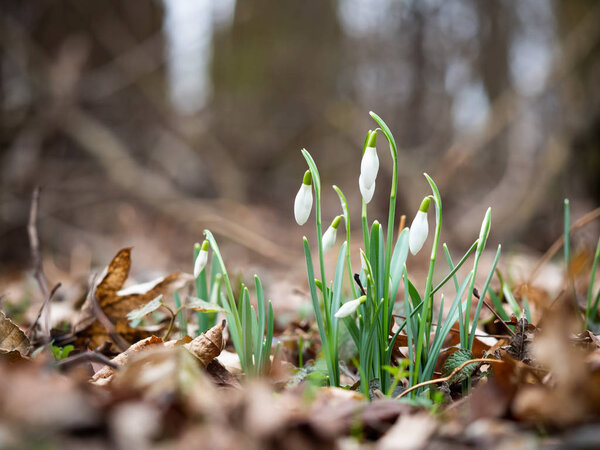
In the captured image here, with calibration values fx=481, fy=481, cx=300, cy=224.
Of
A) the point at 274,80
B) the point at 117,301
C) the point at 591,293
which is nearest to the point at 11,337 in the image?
the point at 117,301

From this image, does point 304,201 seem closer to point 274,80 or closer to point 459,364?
point 459,364

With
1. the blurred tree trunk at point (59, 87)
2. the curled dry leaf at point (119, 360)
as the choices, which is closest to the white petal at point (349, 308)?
the curled dry leaf at point (119, 360)

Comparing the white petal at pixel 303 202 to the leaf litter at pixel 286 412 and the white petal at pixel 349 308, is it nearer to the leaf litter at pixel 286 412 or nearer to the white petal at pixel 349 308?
the white petal at pixel 349 308

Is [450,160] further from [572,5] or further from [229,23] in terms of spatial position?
[229,23]

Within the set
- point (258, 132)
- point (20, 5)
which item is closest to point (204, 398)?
point (20, 5)

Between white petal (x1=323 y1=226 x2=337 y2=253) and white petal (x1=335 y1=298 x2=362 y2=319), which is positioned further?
white petal (x1=323 y1=226 x2=337 y2=253)

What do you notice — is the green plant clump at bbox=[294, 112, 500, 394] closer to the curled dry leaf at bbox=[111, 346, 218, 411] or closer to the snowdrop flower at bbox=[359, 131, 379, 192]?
the snowdrop flower at bbox=[359, 131, 379, 192]

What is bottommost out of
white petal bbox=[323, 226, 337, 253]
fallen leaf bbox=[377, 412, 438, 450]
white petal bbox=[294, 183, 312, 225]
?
fallen leaf bbox=[377, 412, 438, 450]

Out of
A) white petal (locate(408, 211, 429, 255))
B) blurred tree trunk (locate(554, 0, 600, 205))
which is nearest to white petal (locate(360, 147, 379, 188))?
white petal (locate(408, 211, 429, 255))
